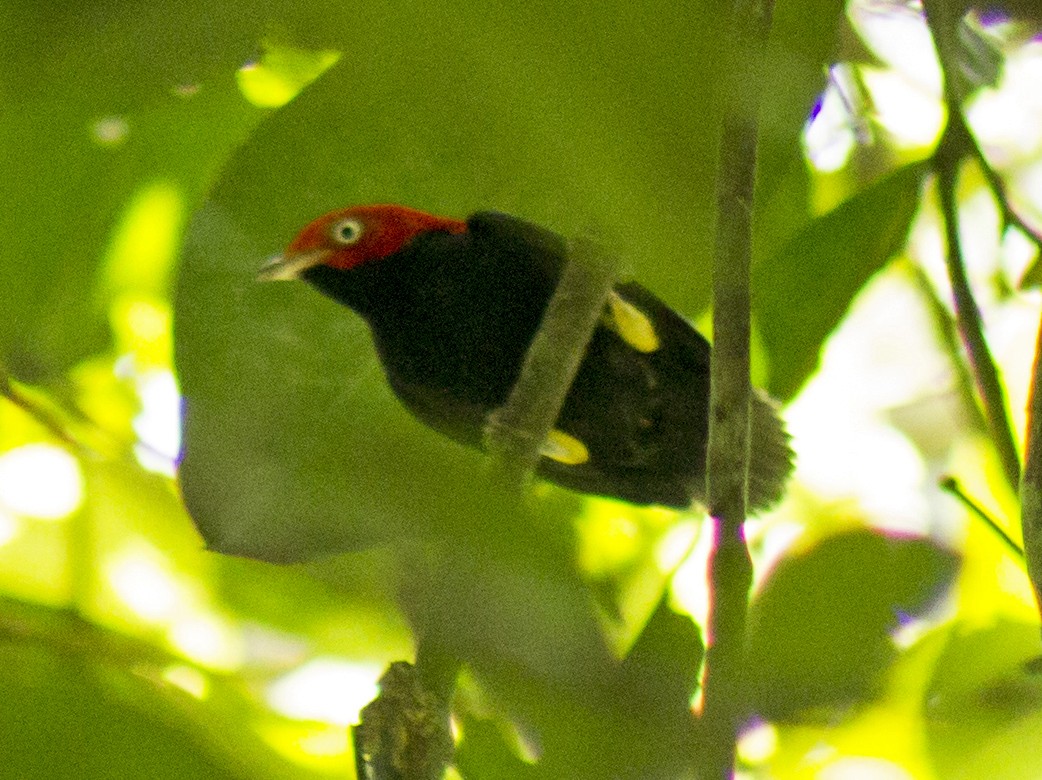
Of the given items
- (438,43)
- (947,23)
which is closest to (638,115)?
(438,43)

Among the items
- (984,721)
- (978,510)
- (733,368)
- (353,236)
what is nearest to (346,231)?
(353,236)

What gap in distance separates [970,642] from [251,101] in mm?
1577

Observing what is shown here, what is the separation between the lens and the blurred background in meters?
1.23

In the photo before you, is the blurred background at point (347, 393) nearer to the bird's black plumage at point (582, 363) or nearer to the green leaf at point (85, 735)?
the green leaf at point (85, 735)

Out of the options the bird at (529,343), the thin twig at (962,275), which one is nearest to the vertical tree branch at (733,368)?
the thin twig at (962,275)

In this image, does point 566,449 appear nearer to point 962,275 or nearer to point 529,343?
point 529,343

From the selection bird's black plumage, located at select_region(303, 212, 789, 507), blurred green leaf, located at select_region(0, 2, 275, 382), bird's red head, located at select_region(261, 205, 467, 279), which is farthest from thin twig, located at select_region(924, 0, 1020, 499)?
blurred green leaf, located at select_region(0, 2, 275, 382)

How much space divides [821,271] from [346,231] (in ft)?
3.79

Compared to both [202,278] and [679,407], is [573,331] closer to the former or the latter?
[202,278]

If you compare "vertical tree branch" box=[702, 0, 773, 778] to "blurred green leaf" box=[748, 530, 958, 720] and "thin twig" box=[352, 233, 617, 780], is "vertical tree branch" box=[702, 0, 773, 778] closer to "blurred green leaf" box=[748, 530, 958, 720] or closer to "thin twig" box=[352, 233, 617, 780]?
"blurred green leaf" box=[748, 530, 958, 720]

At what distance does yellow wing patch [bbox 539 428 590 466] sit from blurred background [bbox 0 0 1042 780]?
551 millimetres

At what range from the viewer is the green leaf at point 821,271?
218 cm

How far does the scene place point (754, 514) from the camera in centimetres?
316

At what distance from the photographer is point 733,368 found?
1513 millimetres
